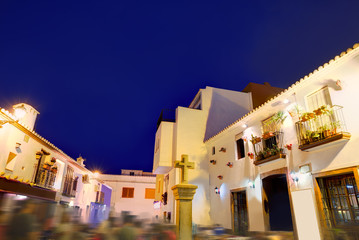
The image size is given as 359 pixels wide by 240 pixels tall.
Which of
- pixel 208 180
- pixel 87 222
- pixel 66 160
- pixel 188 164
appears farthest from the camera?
pixel 66 160

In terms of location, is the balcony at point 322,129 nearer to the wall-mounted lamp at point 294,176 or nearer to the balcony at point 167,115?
the wall-mounted lamp at point 294,176

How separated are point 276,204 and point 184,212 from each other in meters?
6.86

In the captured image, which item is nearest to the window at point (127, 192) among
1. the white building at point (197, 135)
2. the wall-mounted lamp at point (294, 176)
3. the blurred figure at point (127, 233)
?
the white building at point (197, 135)

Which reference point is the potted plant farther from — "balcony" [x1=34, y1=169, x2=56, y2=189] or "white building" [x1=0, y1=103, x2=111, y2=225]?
"balcony" [x1=34, y1=169, x2=56, y2=189]

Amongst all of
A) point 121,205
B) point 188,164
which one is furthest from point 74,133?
point 188,164

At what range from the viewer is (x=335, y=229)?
7.33m

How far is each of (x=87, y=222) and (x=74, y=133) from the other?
73.9m

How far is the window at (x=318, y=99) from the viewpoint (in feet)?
27.6

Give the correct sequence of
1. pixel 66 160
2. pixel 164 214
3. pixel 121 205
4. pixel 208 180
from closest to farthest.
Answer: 1. pixel 208 180
2. pixel 66 160
3. pixel 164 214
4. pixel 121 205

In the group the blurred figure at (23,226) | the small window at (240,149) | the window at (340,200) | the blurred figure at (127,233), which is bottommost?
the blurred figure at (127,233)

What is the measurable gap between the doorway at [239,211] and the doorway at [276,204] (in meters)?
1.70

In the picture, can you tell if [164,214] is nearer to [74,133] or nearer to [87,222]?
[87,222]

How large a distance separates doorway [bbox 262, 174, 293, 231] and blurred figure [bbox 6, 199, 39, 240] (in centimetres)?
942

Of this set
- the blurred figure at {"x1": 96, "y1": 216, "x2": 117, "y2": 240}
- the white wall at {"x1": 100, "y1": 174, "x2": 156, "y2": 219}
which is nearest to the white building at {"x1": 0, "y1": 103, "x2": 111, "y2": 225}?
the blurred figure at {"x1": 96, "y1": 216, "x2": 117, "y2": 240}
